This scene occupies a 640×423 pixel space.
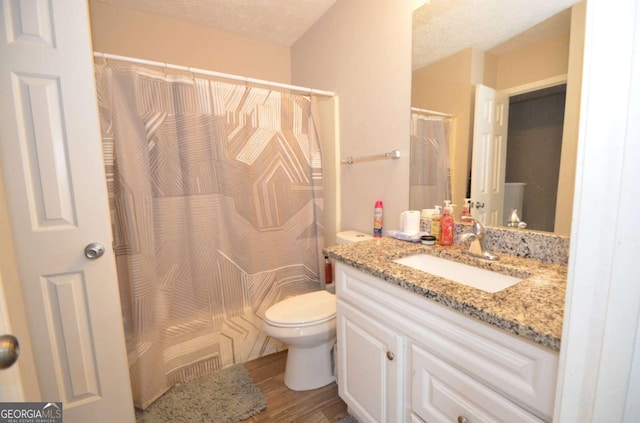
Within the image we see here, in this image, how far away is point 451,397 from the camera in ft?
2.61

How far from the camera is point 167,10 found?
193cm

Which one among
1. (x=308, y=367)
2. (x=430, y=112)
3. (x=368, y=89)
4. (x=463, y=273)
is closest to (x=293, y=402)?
(x=308, y=367)

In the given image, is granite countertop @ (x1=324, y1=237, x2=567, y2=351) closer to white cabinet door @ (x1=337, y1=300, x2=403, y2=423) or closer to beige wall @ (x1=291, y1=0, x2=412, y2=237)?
white cabinet door @ (x1=337, y1=300, x2=403, y2=423)

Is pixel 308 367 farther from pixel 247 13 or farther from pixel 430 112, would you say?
pixel 247 13

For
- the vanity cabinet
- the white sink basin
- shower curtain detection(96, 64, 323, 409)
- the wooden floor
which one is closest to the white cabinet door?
the vanity cabinet

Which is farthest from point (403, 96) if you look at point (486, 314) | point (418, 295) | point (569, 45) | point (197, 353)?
point (197, 353)

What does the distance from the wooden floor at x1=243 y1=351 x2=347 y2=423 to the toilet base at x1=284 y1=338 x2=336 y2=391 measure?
32 millimetres

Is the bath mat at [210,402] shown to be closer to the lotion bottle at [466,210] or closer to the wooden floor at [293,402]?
the wooden floor at [293,402]

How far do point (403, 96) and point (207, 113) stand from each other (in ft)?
3.73

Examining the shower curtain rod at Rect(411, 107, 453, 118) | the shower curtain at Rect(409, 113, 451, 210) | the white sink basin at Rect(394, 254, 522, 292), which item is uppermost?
the shower curtain rod at Rect(411, 107, 453, 118)

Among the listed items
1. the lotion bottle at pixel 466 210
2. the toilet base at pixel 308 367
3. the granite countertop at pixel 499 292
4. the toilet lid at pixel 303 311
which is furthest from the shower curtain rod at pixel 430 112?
the toilet base at pixel 308 367

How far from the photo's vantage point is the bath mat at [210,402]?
1.37 m

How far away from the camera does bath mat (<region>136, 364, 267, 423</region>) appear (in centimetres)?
137

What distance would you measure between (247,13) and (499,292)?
229 centimetres
